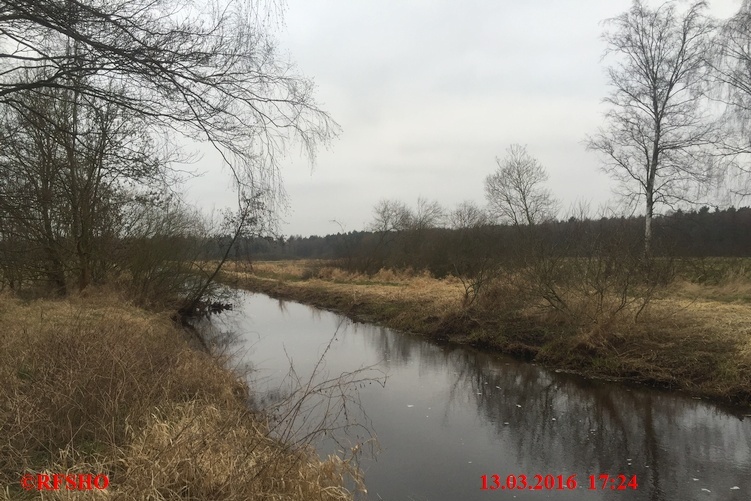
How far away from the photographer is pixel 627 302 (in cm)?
1095

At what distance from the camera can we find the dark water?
546 centimetres

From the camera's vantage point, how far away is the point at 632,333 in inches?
412

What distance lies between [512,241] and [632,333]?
4.50m

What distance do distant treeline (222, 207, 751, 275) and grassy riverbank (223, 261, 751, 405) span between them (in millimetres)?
1403

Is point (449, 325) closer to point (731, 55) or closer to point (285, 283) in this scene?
point (731, 55)

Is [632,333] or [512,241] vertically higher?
[512,241]
